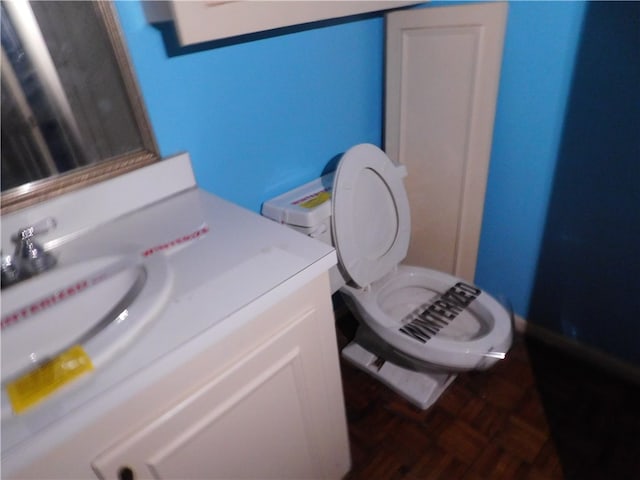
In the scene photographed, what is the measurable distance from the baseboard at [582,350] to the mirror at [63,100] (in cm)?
144

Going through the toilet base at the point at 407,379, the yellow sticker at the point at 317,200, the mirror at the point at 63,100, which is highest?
the mirror at the point at 63,100

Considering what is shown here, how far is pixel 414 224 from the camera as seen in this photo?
5.22 feet

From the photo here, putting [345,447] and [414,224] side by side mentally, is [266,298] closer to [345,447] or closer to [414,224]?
[345,447]

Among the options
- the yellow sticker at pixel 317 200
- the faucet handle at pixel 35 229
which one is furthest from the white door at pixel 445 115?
the faucet handle at pixel 35 229

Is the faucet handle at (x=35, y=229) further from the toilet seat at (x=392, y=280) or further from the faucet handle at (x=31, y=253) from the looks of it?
the toilet seat at (x=392, y=280)

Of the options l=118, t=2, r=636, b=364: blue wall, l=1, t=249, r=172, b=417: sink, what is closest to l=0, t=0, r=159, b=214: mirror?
l=118, t=2, r=636, b=364: blue wall

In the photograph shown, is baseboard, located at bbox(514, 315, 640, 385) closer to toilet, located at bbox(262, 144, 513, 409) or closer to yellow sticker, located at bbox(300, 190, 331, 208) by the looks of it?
toilet, located at bbox(262, 144, 513, 409)

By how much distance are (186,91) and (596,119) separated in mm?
1056

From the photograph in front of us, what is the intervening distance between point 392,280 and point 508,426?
1.85 feet

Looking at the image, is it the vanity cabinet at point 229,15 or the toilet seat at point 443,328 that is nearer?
the vanity cabinet at point 229,15

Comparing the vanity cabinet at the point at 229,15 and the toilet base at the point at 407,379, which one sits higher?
the vanity cabinet at the point at 229,15

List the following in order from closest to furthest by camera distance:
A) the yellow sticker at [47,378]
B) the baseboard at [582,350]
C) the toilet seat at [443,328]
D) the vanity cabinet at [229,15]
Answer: the yellow sticker at [47,378] < the vanity cabinet at [229,15] < the toilet seat at [443,328] < the baseboard at [582,350]

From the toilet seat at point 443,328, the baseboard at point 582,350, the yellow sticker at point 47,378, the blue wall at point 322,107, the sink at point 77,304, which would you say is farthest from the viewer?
the baseboard at point 582,350

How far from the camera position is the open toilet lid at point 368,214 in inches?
45.6
